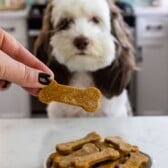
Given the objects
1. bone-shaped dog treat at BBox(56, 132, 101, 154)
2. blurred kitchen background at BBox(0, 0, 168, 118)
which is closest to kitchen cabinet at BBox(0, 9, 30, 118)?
blurred kitchen background at BBox(0, 0, 168, 118)

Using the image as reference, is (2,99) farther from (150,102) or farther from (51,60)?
(51,60)

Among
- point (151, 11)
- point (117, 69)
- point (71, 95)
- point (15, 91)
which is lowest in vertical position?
point (15, 91)

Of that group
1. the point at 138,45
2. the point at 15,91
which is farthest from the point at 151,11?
the point at 15,91

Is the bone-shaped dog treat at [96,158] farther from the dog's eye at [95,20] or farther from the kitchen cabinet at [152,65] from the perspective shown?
the kitchen cabinet at [152,65]

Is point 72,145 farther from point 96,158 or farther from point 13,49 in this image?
point 13,49

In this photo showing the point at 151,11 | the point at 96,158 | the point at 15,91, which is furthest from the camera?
the point at 15,91

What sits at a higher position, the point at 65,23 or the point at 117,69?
the point at 65,23
